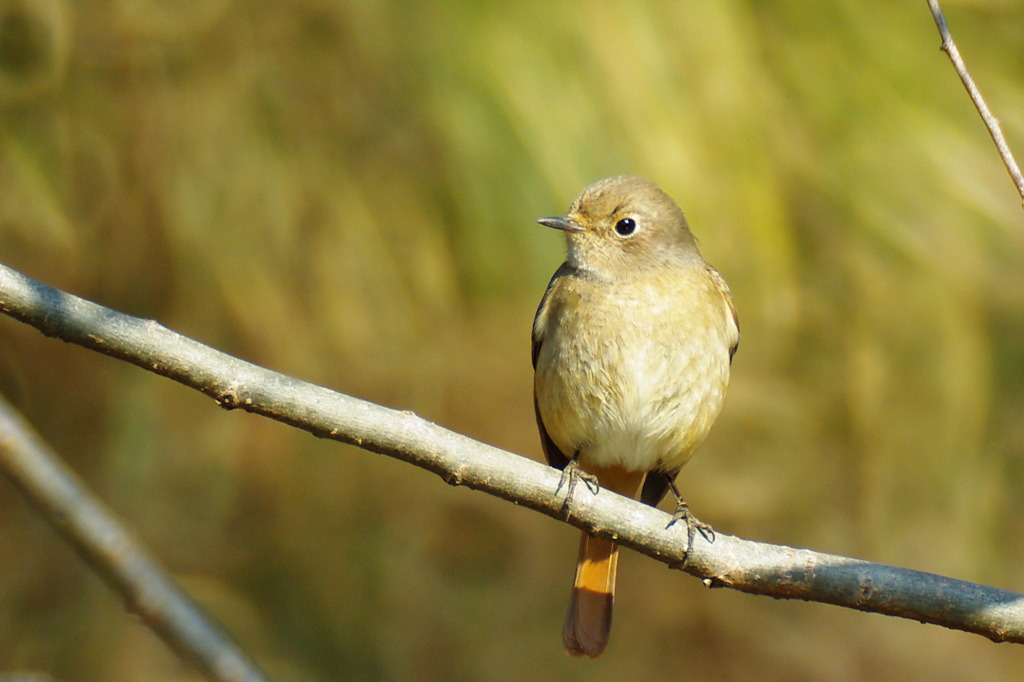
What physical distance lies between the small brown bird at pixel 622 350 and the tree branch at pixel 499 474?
0.81 meters

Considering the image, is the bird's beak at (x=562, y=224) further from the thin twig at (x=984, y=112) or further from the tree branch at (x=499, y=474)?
the thin twig at (x=984, y=112)

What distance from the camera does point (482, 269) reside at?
4934 mm

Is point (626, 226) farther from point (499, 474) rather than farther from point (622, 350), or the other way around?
point (499, 474)

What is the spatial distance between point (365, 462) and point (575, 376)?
2456 mm

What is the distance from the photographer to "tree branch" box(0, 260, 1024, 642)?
192 cm

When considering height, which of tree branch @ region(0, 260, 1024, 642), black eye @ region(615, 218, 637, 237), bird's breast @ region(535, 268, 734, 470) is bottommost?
tree branch @ region(0, 260, 1024, 642)

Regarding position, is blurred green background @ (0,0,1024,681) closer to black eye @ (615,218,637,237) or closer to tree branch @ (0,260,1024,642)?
black eye @ (615,218,637,237)

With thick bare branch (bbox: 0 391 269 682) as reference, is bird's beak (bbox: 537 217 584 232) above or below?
above

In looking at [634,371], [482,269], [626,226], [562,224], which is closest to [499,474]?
[634,371]

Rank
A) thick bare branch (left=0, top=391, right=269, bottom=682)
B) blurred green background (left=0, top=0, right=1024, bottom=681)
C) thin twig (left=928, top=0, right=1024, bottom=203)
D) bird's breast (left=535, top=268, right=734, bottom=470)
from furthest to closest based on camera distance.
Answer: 1. blurred green background (left=0, top=0, right=1024, bottom=681)
2. bird's breast (left=535, top=268, right=734, bottom=470)
3. thin twig (left=928, top=0, right=1024, bottom=203)
4. thick bare branch (left=0, top=391, right=269, bottom=682)

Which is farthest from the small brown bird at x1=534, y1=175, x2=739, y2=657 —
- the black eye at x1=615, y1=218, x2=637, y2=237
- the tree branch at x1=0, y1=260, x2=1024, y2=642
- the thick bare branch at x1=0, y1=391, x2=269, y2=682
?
the thick bare branch at x1=0, y1=391, x2=269, y2=682

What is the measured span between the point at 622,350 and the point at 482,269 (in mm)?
1831

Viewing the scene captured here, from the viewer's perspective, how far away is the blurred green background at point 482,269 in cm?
475

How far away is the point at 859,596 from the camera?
7.22ft
